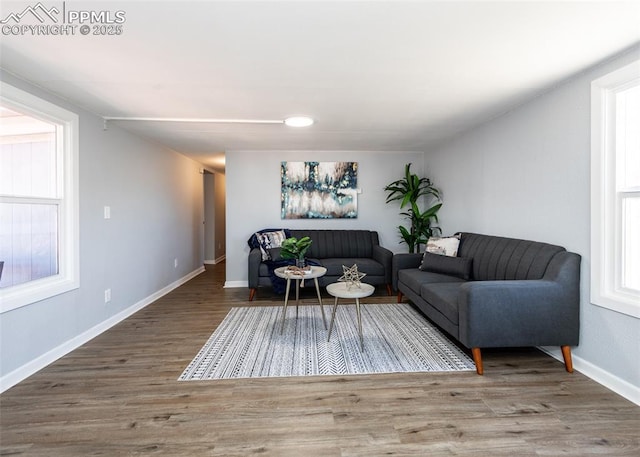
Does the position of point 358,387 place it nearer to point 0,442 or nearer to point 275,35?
point 0,442

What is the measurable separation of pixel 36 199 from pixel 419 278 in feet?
11.3

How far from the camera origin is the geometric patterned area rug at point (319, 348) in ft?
6.92

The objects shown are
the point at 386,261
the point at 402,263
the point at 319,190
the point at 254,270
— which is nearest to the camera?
the point at 402,263

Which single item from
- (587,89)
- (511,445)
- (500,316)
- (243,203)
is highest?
(587,89)

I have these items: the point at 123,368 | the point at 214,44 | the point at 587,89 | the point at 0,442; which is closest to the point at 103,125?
the point at 214,44

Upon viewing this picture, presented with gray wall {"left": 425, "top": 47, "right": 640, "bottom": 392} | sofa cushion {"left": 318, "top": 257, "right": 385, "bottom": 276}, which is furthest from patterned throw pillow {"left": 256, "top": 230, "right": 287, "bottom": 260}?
gray wall {"left": 425, "top": 47, "right": 640, "bottom": 392}

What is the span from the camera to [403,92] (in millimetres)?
2357

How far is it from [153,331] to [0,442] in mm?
1368

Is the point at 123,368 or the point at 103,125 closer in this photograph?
the point at 123,368

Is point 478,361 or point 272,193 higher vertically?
point 272,193

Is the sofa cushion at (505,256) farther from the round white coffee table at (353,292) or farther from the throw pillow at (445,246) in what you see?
the round white coffee table at (353,292)

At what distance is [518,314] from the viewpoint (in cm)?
203

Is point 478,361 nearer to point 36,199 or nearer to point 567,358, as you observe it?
point 567,358

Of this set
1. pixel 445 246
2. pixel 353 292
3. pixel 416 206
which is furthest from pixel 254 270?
pixel 416 206
